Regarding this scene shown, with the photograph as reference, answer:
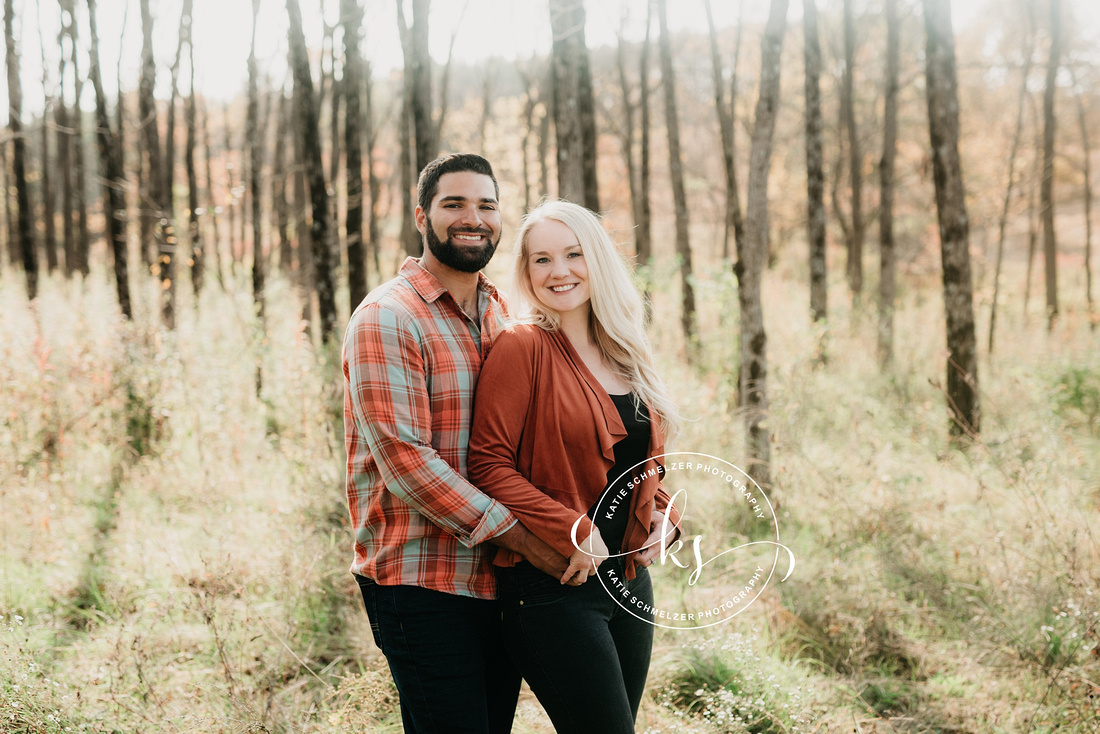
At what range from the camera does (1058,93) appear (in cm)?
1994

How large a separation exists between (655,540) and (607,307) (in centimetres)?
79

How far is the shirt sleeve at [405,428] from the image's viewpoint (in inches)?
79.7

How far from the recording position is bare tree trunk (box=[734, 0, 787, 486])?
5.31m

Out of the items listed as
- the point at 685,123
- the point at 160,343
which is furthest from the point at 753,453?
the point at 685,123

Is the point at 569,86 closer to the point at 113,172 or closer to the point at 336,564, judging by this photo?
the point at 336,564

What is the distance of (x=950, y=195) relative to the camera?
297 inches

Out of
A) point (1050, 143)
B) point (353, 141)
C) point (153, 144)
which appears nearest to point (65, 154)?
point (153, 144)

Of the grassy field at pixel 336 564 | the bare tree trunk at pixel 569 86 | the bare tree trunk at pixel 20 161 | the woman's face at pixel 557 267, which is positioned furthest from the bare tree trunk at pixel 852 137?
the bare tree trunk at pixel 20 161

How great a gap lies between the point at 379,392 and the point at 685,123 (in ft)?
91.6

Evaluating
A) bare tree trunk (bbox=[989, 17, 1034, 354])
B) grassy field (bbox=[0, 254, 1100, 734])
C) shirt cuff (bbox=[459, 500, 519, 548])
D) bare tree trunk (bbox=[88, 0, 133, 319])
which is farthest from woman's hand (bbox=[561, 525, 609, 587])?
bare tree trunk (bbox=[989, 17, 1034, 354])

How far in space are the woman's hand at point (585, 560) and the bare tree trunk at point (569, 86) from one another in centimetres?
483

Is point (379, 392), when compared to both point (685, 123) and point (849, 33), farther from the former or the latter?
point (685, 123)
